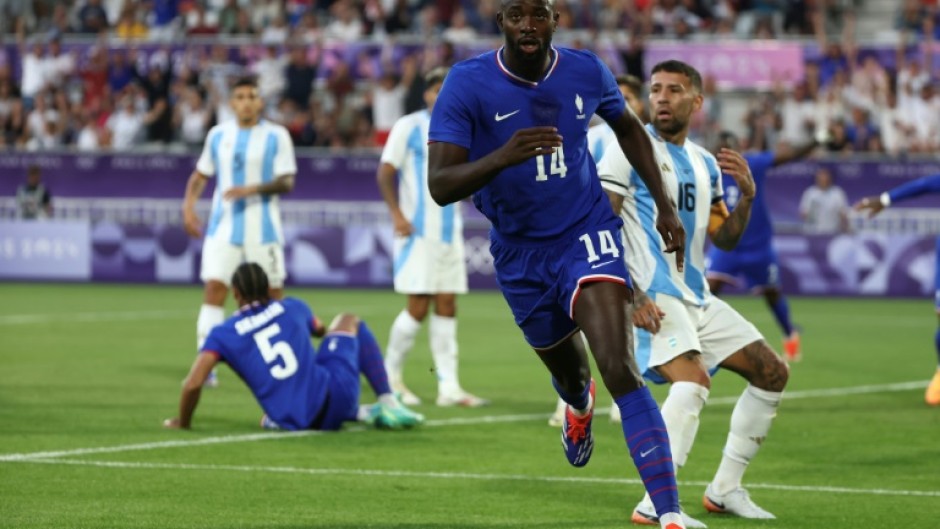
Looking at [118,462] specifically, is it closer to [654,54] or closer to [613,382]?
[613,382]

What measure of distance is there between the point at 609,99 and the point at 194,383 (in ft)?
14.8

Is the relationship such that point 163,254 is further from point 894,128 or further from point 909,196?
point 909,196

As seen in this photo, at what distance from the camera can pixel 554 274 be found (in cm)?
695

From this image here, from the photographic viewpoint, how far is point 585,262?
22.5ft

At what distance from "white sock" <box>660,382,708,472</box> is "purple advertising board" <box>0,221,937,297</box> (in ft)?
60.0

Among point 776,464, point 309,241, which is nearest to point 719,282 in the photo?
point 776,464

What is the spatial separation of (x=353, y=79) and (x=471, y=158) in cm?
2398

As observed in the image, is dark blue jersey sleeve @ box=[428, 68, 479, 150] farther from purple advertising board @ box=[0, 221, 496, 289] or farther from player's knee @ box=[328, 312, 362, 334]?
purple advertising board @ box=[0, 221, 496, 289]

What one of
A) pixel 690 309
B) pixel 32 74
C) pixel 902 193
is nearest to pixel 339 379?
pixel 690 309

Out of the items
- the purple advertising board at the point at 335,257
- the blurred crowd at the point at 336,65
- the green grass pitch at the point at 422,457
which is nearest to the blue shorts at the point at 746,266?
→ the green grass pitch at the point at 422,457

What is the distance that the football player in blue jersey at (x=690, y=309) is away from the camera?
789 cm

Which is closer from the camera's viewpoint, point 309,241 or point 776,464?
point 776,464

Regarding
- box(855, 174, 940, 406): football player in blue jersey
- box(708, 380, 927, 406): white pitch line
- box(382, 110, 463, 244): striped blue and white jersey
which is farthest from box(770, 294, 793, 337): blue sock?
box(382, 110, 463, 244): striped blue and white jersey

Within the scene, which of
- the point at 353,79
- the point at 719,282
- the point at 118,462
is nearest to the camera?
the point at 118,462
